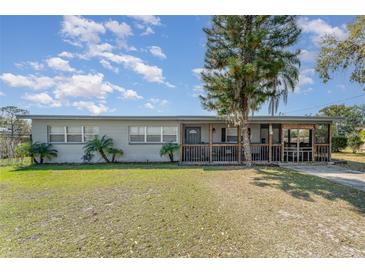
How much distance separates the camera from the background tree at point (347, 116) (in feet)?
88.2

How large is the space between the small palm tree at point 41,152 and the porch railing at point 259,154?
7.41m

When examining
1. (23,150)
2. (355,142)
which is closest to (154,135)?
(23,150)

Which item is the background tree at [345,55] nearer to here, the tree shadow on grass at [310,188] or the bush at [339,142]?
the tree shadow on grass at [310,188]

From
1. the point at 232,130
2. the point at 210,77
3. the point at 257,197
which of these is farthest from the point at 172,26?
the point at 232,130

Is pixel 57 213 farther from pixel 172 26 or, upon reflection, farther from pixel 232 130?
pixel 232 130

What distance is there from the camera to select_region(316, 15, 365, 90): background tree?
25.5 feet

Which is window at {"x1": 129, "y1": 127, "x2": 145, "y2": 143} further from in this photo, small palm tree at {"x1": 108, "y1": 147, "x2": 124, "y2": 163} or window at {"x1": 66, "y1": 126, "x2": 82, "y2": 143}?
window at {"x1": 66, "y1": 126, "x2": 82, "y2": 143}

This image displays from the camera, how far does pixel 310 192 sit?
219 inches

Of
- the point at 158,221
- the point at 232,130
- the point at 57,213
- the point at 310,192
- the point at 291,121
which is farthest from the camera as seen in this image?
the point at 232,130

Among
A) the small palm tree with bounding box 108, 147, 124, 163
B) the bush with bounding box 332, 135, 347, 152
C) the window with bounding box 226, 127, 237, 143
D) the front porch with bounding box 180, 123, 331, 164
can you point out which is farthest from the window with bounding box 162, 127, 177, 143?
the bush with bounding box 332, 135, 347, 152

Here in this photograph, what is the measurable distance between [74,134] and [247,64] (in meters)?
10.1

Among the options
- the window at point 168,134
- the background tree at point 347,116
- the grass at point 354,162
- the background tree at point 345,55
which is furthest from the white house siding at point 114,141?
the background tree at point 347,116

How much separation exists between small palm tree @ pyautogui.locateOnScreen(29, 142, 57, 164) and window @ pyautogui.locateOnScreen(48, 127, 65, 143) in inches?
17.1
